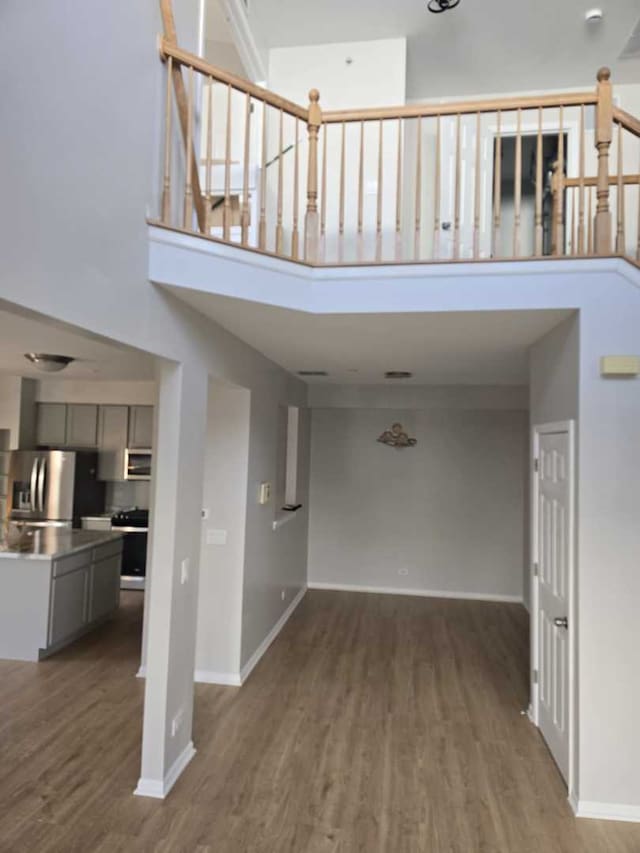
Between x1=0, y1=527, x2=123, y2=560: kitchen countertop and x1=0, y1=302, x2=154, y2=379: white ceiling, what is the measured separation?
5.15 feet

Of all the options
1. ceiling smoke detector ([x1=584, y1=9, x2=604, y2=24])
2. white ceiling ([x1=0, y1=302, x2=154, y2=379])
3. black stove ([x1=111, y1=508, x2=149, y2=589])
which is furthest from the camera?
black stove ([x1=111, y1=508, x2=149, y2=589])

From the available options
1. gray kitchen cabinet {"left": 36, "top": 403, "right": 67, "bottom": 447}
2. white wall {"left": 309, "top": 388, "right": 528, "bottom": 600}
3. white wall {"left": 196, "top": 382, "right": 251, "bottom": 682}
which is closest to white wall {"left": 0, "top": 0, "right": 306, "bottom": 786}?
white wall {"left": 196, "top": 382, "right": 251, "bottom": 682}

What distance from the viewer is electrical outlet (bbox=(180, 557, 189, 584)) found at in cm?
289

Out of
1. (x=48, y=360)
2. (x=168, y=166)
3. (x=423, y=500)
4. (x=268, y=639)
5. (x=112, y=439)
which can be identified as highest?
(x=168, y=166)

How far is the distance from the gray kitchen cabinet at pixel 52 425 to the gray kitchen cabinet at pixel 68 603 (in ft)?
7.78

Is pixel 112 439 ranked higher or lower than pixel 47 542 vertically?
higher

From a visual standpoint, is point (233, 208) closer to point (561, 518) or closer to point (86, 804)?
point (561, 518)

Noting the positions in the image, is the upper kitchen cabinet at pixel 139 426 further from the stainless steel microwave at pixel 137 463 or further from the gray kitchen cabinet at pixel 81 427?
the gray kitchen cabinet at pixel 81 427

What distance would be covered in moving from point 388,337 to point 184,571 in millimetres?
1936

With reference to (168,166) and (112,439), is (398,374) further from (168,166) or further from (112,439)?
(112,439)

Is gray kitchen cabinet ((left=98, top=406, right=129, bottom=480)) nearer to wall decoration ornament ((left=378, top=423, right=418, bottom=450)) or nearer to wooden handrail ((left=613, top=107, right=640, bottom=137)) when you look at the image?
wall decoration ornament ((left=378, top=423, right=418, bottom=450))

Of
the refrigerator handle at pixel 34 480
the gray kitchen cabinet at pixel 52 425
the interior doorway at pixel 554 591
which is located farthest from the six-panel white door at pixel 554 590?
the gray kitchen cabinet at pixel 52 425

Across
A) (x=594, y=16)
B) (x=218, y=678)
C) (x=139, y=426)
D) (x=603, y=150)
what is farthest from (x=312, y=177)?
(x=139, y=426)

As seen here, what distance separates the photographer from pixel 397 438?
679 cm
